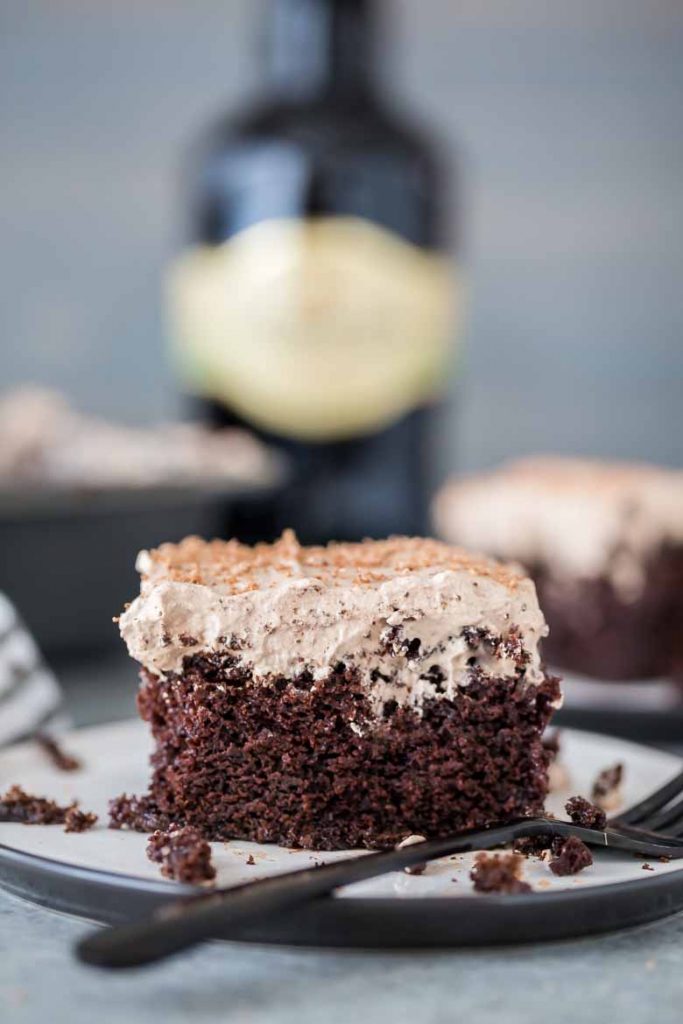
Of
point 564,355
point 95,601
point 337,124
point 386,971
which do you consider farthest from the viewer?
point 564,355

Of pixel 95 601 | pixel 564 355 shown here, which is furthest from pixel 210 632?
pixel 564 355

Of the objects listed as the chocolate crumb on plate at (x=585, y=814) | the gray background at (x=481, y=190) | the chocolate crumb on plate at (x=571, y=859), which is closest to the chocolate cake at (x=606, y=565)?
the chocolate crumb on plate at (x=585, y=814)

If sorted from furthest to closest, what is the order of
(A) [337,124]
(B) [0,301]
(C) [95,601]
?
(B) [0,301], (A) [337,124], (C) [95,601]

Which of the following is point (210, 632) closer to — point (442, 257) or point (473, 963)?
point (473, 963)

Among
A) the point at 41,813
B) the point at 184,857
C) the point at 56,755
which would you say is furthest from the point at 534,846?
the point at 56,755

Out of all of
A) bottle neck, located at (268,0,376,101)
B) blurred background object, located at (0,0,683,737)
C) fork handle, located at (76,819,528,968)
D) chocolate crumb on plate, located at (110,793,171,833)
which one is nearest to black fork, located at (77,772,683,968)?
fork handle, located at (76,819,528,968)

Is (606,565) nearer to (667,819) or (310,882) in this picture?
(667,819)

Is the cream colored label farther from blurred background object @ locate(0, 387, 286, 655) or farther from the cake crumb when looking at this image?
the cake crumb
